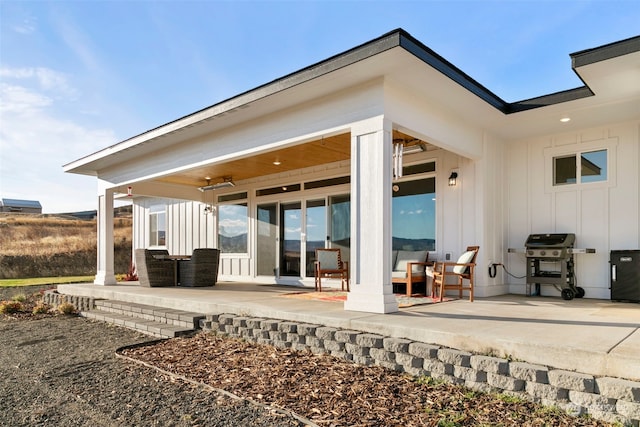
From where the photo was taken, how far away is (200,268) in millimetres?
8258

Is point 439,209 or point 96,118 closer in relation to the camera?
point 439,209

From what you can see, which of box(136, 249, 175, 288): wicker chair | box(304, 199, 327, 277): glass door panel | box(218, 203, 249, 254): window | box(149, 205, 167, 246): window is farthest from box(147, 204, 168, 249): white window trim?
box(304, 199, 327, 277): glass door panel

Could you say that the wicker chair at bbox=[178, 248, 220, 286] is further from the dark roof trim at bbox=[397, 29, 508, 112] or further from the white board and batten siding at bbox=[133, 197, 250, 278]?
the dark roof trim at bbox=[397, 29, 508, 112]

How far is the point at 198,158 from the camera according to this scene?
698 cm

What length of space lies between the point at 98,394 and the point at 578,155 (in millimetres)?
6862

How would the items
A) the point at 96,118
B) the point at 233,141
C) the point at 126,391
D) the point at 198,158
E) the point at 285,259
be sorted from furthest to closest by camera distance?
the point at 96,118
the point at 285,259
the point at 198,158
the point at 233,141
the point at 126,391

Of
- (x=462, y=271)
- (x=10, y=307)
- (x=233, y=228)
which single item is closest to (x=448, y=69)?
(x=462, y=271)

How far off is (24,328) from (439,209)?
22.2 feet

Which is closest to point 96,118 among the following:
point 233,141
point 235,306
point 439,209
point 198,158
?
point 198,158

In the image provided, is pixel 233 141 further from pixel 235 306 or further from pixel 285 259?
pixel 285 259

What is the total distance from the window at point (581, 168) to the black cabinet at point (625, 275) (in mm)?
1157

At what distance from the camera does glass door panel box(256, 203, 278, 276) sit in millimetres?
9344

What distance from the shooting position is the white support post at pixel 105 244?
9.05m

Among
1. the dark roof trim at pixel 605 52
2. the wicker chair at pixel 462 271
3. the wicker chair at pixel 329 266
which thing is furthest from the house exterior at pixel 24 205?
the dark roof trim at pixel 605 52
